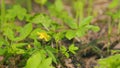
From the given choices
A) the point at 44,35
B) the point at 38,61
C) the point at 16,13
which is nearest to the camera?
the point at 38,61

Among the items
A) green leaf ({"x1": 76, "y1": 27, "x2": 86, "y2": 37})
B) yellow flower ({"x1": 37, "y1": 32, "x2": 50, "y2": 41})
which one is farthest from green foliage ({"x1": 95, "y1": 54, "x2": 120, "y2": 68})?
yellow flower ({"x1": 37, "y1": 32, "x2": 50, "y2": 41})

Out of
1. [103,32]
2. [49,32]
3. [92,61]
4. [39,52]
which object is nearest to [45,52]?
[39,52]

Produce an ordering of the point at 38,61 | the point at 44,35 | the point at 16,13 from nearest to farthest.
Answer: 1. the point at 38,61
2. the point at 44,35
3. the point at 16,13

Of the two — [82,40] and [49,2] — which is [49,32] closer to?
[82,40]

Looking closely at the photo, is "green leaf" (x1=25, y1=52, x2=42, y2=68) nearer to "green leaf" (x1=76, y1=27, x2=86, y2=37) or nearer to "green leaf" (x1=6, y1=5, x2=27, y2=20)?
"green leaf" (x1=76, y1=27, x2=86, y2=37)

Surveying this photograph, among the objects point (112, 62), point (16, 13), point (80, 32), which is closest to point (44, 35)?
point (80, 32)

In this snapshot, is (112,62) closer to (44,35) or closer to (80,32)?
(80,32)

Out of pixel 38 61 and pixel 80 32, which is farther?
pixel 80 32

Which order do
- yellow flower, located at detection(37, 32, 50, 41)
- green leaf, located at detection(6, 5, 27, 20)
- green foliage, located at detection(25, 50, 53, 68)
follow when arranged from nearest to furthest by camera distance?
green foliage, located at detection(25, 50, 53, 68)
yellow flower, located at detection(37, 32, 50, 41)
green leaf, located at detection(6, 5, 27, 20)

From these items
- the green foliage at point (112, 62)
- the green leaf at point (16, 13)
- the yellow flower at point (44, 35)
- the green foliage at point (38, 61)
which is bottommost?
the green foliage at point (112, 62)

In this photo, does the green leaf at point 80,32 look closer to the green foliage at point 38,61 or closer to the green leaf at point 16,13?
the green foliage at point 38,61

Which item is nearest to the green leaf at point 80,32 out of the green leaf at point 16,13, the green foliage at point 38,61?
the green foliage at point 38,61
